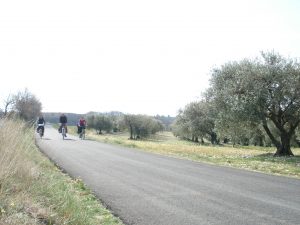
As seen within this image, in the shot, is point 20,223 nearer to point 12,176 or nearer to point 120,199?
point 12,176

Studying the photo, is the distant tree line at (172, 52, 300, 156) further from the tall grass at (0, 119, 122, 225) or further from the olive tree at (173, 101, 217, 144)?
the olive tree at (173, 101, 217, 144)

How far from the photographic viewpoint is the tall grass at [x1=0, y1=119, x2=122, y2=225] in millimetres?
5840

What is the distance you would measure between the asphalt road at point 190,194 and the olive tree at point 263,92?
A: 1172 centimetres

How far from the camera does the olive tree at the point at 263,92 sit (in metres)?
26.5

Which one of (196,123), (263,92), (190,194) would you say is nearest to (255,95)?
(263,92)

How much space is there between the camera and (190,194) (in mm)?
10188

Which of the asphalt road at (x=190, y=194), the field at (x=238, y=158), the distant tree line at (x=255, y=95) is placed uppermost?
the distant tree line at (x=255, y=95)

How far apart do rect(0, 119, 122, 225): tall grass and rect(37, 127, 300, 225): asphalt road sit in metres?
0.85

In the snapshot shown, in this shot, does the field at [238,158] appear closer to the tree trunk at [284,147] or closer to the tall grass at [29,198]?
the tree trunk at [284,147]

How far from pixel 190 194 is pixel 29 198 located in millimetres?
4606

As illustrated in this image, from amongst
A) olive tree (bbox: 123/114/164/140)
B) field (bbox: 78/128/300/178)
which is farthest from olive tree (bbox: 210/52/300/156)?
olive tree (bbox: 123/114/164/140)

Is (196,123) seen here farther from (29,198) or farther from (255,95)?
(29,198)

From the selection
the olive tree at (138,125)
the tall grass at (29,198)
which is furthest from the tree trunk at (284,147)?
the olive tree at (138,125)

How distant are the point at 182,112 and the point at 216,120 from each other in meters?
59.3
